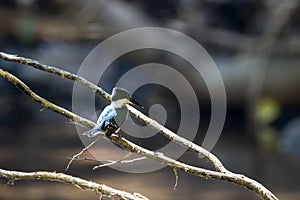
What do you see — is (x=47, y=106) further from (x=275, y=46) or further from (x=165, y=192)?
(x=275, y=46)

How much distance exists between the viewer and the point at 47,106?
0.68 meters

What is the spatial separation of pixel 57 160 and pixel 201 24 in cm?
169

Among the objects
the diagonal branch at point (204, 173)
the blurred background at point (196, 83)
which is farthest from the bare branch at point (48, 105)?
the blurred background at point (196, 83)

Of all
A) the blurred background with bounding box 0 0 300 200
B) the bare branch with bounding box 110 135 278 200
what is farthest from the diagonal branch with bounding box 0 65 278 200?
the blurred background with bounding box 0 0 300 200

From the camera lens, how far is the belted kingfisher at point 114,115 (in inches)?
27.2

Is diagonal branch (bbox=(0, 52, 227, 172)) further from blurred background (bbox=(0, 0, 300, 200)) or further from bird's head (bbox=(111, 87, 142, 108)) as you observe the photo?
blurred background (bbox=(0, 0, 300, 200))

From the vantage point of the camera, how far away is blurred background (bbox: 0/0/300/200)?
4.34m

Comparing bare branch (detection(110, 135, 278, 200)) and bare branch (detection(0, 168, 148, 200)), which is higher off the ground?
bare branch (detection(110, 135, 278, 200))

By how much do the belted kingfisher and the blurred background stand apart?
124 inches

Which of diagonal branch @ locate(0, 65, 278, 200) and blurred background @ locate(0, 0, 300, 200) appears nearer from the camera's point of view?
diagonal branch @ locate(0, 65, 278, 200)

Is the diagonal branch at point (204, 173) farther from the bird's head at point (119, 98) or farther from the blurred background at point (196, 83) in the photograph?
the blurred background at point (196, 83)

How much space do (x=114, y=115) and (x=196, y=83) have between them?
4.70 m

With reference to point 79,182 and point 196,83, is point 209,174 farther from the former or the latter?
point 196,83

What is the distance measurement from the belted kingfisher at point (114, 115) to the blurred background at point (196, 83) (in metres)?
3.15
